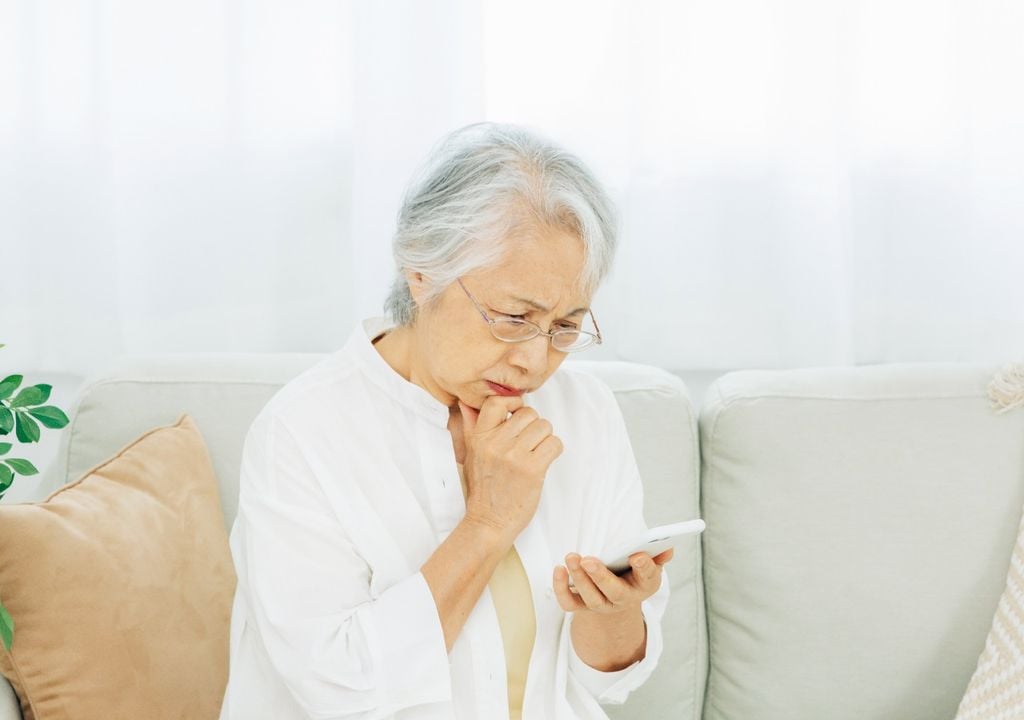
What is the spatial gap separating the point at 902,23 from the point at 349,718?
5.15 feet

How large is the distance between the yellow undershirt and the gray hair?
317 mm

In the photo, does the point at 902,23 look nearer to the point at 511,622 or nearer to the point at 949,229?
the point at 949,229

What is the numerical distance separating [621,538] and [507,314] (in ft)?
1.28

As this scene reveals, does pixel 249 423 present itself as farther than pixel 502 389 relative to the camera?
Yes

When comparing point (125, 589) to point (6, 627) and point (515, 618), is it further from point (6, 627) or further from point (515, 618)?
point (515, 618)

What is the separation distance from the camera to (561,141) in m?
2.08

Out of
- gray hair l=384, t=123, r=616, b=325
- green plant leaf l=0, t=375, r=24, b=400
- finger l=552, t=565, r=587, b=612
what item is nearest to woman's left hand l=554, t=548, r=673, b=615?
finger l=552, t=565, r=587, b=612

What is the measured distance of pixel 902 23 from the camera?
2104mm

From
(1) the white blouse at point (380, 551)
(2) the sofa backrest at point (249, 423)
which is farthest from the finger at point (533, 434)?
(2) the sofa backrest at point (249, 423)

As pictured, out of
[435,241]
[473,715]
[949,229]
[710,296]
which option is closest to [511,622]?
[473,715]

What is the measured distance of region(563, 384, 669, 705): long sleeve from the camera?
4.95ft

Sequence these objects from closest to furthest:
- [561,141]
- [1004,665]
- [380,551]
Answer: [380,551] → [1004,665] → [561,141]

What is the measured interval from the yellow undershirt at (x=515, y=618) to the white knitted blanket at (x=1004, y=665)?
2.31 feet

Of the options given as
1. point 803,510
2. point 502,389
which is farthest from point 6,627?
point 803,510
